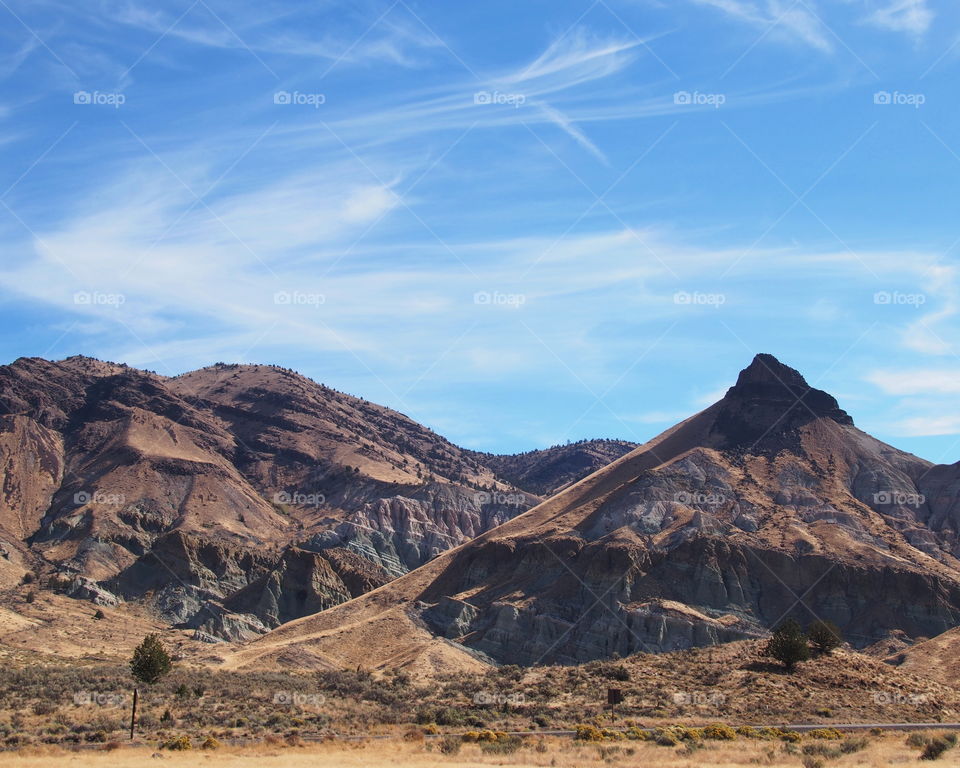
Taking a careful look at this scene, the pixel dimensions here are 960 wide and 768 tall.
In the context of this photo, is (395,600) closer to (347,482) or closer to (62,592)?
(62,592)

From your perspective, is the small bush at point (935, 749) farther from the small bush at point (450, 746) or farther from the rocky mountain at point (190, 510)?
the rocky mountain at point (190, 510)

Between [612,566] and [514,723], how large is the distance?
171ft

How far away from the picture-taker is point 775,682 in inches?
2459

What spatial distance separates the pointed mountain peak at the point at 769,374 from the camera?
139 meters

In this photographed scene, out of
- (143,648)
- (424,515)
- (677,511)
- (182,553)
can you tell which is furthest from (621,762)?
(424,515)

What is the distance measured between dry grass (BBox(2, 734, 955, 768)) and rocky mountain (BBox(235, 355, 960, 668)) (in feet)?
156

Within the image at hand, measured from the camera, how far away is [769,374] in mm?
139250

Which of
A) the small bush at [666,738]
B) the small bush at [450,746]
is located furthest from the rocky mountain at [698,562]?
the small bush at [666,738]

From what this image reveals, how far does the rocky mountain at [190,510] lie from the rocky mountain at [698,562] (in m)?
22.4

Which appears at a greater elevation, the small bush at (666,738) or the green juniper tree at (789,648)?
the green juniper tree at (789,648)

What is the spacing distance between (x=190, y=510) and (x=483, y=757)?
12676 centimetres

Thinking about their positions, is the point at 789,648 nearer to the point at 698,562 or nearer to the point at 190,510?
the point at 698,562

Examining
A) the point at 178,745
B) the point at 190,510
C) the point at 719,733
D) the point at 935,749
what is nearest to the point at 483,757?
the point at 719,733

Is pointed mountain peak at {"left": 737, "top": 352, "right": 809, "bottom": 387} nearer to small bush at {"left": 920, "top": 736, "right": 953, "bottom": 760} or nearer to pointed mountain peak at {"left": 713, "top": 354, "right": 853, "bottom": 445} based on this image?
pointed mountain peak at {"left": 713, "top": 354, "right": 853, "bottom": 445}
